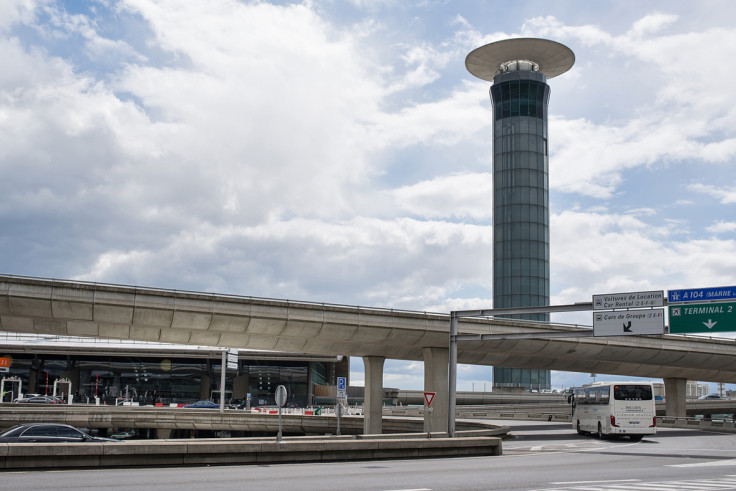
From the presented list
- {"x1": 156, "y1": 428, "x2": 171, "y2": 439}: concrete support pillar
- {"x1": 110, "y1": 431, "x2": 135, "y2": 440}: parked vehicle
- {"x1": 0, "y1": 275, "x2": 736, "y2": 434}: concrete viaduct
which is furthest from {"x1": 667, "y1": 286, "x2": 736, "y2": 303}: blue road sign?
{"x1": 110, "y1": 431, "x2": 135, "y2": 440}: parked vehicle

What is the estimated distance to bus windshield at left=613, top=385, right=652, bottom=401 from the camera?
38438 mm

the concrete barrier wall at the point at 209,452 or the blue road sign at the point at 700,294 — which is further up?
the blue road sign at the point at 700,294

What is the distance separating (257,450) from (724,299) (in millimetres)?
22321

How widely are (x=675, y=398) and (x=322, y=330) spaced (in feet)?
135

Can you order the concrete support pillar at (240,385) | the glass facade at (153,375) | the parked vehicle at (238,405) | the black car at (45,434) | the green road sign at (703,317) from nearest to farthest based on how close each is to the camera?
the black car at (45,434), the green road sign at (703,317), the parked vehicle at (238,405), the glass facade at (153,375), the concrete support pillar at (240,385)

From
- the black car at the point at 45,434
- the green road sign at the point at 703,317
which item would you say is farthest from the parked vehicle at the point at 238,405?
the green road sign at the point at 703,317

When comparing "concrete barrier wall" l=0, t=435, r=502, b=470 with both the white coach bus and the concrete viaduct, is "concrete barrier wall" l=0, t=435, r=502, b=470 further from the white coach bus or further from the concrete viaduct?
the white coach bus

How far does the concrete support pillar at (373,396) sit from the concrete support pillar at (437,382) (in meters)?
4.26

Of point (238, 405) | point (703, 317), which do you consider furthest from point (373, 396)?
→ point (238, 405)

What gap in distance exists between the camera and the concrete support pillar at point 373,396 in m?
54.2

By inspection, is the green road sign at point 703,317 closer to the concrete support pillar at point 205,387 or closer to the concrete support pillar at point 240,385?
the concrete support pillar at point 205,387

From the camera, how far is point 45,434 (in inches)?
1045

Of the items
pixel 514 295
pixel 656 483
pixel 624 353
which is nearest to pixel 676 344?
pixel 624 353

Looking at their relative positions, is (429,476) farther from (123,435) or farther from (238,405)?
(238,405)
